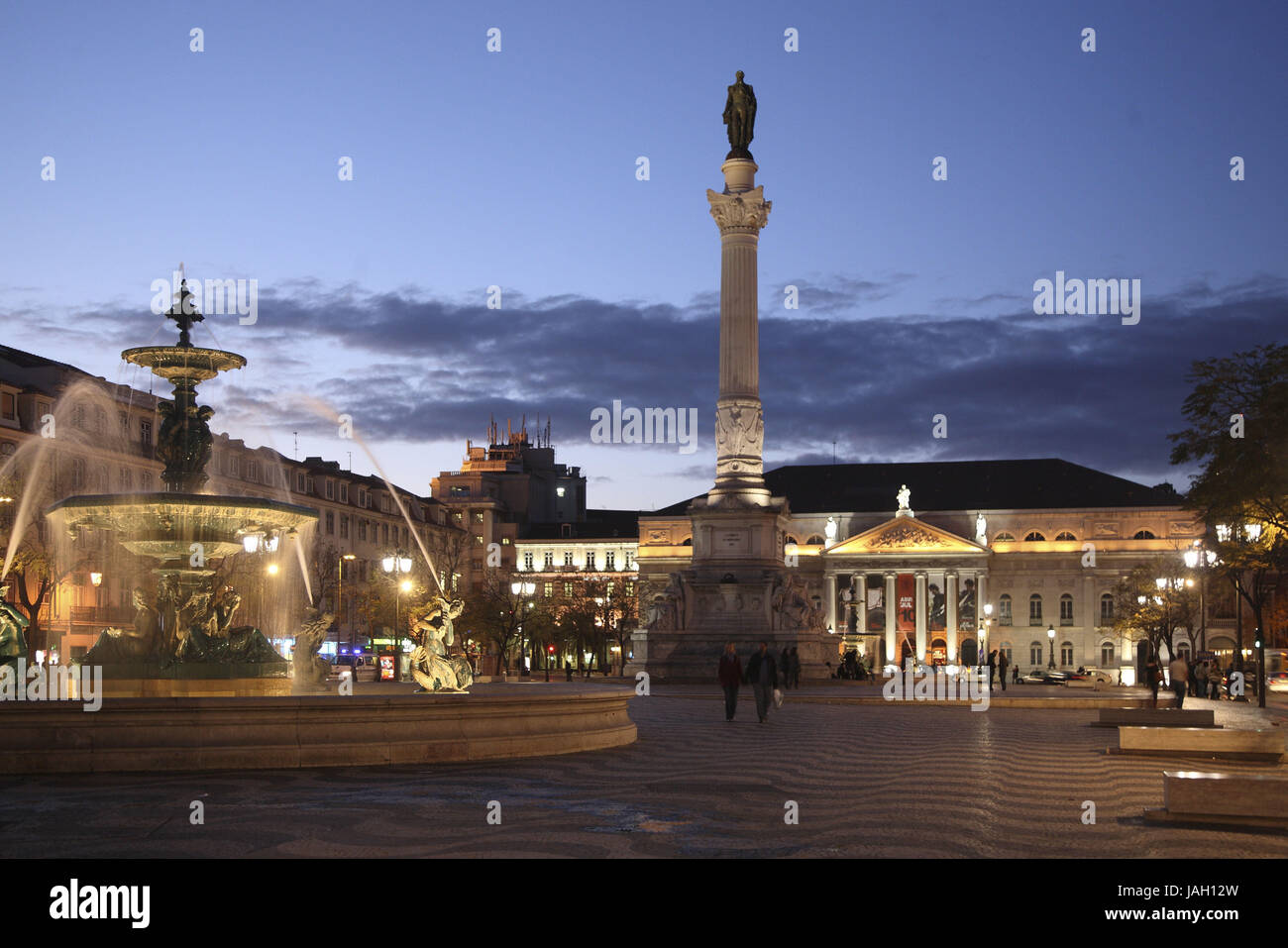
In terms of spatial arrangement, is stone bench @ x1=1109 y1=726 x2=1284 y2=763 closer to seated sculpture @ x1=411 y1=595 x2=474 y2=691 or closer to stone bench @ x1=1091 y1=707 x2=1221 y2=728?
stone bench @ x1=1091 y1=707 x2=1221 y2=728

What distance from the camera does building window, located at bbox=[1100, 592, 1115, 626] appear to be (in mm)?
127125

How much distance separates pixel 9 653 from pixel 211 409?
217 inches

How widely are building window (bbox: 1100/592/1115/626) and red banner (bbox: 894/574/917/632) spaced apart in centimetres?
1617

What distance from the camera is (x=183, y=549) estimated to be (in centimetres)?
2119

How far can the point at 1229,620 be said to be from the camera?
11781 cm

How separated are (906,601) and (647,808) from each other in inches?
4627

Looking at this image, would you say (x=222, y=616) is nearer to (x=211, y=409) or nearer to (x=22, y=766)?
(x=211, y=409)

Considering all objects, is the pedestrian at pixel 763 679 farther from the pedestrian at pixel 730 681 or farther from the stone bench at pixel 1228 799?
the stone bench at pixel 1228 799

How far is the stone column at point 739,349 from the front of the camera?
2287 inches

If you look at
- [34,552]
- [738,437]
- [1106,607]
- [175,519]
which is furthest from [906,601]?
[175,519]

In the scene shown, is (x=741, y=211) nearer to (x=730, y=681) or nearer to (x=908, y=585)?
(x=730, y=681)

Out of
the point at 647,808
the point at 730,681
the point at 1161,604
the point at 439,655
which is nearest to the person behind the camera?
the point at 647,808
